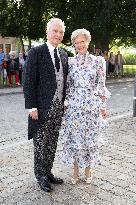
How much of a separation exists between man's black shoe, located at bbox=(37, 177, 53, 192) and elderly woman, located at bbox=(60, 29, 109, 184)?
363 millimetres

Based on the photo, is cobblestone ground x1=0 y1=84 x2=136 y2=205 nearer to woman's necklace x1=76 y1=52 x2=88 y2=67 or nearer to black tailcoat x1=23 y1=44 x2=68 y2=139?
black tailcoat x1=23 y1=44 x2=68 y2=139

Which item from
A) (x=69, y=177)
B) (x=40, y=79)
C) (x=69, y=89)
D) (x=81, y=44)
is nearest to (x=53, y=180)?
(x=69, y=177)

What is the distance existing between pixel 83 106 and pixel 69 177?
109cm

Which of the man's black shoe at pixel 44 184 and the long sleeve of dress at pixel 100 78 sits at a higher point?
the long sleeve of dress at pixel 100 78

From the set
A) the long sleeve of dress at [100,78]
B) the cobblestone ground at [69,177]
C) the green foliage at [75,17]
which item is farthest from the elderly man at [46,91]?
the green foliage at [75,17]

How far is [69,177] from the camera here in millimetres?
5559

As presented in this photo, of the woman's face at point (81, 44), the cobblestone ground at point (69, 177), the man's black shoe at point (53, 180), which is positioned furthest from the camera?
the man's black shoe at point (53, 180)

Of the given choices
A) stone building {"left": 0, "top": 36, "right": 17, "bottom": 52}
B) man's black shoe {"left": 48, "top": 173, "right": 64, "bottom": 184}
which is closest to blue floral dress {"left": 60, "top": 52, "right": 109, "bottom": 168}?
man's black shoe {"left": 48, "top": 173, "right": 64, "bottom": 184}

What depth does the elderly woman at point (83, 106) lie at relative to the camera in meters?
5.04

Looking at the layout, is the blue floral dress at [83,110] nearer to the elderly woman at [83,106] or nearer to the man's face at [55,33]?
the elderly woman at [83,106]

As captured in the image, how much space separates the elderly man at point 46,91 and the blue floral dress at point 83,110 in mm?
136

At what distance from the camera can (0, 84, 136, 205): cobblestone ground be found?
4.77 m

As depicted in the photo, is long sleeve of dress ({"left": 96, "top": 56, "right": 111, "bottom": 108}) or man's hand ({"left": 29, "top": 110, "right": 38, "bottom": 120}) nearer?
man's hand ({"left": 29, "top": 110, "right": 38, "bottom": 120})

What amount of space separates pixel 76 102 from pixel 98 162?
823 millimetres
